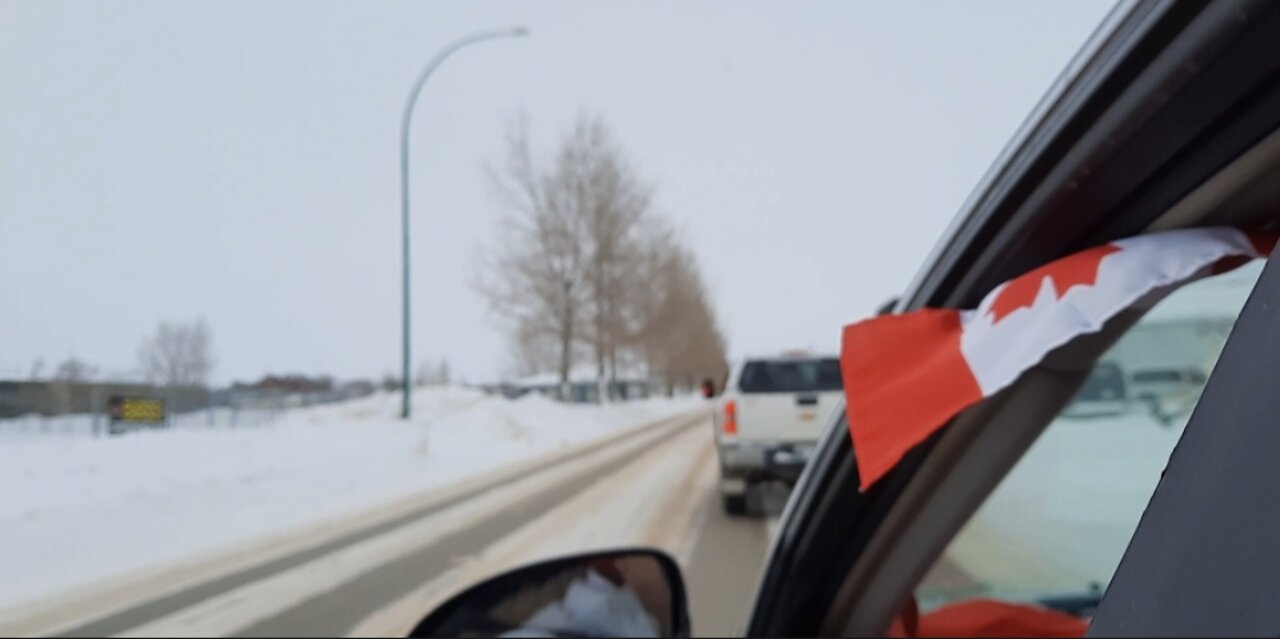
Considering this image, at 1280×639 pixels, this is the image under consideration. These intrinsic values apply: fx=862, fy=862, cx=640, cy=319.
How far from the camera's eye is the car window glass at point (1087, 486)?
13.7 ft

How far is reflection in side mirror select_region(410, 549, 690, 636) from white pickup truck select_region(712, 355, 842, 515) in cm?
697

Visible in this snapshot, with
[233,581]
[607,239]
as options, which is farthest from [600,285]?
[233,581]

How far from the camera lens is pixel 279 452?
1106 cm

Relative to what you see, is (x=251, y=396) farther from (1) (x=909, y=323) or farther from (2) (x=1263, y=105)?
(2) (x=1263, y=105)

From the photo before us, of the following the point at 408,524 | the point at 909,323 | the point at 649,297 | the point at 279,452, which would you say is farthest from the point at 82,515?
the point at 649,297

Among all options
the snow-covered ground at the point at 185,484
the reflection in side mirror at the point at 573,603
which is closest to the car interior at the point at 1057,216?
the reflection in side mirror at the point at 573,603

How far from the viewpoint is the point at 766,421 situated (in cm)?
974

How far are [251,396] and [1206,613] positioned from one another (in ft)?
18.1

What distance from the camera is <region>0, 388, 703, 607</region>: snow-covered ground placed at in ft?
7.97

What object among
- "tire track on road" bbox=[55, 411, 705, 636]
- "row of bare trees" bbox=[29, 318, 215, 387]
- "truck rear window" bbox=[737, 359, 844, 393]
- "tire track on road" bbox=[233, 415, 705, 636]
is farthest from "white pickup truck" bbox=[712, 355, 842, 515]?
"row of bare trees" bbox=[29, 318, 215, 387]

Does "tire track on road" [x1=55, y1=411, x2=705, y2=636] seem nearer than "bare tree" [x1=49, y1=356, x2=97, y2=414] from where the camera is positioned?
No

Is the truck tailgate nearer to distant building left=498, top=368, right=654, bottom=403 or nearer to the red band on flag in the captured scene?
the red band on flag

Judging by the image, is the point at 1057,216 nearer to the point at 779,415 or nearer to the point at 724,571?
the point at 724,571

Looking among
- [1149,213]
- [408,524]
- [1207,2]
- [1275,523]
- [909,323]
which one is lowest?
[408,524]
